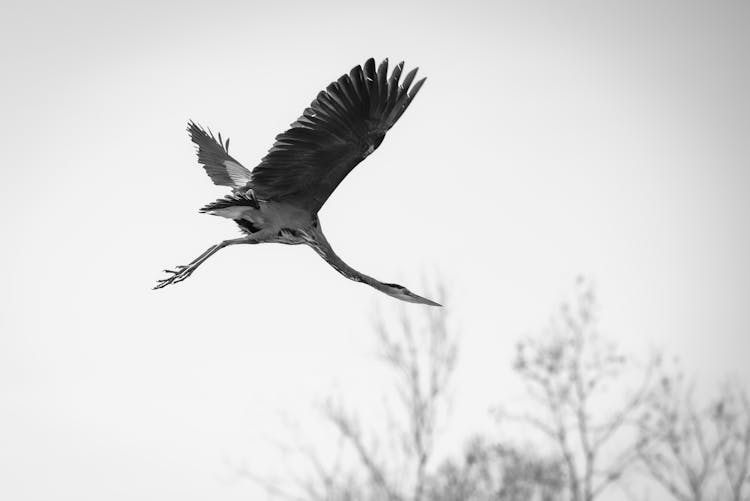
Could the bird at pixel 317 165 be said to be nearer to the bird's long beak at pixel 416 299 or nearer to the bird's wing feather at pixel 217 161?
the bird's long beak at pixel 416 299

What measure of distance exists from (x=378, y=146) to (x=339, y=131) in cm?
26

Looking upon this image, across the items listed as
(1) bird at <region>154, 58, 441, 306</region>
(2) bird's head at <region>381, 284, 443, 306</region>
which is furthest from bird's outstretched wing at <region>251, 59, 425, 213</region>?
(2) bird's head at <region>381, 284, 443, 306</region>

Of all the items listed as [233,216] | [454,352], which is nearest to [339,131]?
[233,216]

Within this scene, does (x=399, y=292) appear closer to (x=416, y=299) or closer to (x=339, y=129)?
(x=416, y=299)

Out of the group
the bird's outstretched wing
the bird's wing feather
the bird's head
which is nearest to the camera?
the bird's outstretched wing

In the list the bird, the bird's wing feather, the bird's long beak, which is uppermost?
the bird's wing feather

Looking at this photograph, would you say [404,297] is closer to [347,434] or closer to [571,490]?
[347,434]

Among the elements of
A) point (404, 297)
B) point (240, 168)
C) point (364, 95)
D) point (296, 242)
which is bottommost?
point (404, 297)

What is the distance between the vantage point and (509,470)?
15.2 meters

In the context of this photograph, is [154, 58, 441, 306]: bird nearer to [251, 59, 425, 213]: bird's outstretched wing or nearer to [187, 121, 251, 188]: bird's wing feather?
[251, 59, 425, 213]: bird's outstretched wing

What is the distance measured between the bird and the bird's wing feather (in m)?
1.16

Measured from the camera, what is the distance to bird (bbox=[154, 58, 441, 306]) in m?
6.54

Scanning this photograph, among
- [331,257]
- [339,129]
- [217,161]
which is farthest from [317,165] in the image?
[217,161]

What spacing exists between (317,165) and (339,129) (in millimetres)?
317
